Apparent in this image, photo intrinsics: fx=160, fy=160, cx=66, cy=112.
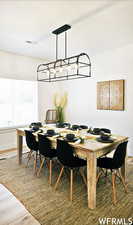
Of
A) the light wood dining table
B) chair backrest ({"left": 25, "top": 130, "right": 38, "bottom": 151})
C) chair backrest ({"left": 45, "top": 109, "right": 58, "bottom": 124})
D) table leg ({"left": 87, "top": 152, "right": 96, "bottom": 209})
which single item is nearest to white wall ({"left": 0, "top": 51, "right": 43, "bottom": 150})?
chair backrest ({"left": 45, "top": 109, "right": 58, "bottom": 124})

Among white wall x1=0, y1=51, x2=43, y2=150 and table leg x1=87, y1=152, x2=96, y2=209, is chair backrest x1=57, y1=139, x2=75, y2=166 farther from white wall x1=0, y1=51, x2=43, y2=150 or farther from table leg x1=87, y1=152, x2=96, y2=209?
white wall x1=0, y1=51, x2=43, y2=150

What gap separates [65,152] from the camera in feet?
8.04

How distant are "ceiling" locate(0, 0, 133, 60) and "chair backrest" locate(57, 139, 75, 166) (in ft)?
6.65

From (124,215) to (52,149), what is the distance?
58.8 inches

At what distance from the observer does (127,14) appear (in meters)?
2.60

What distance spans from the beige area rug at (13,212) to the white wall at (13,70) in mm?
2327

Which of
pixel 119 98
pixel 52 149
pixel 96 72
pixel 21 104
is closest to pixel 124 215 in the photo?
pixel 52 149

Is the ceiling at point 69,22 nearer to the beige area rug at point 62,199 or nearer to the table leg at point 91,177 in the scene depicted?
the table leg at point 91,177

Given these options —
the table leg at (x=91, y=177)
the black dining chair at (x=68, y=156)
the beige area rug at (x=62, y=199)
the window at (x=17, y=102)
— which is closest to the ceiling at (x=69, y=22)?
the window at (x=17, y=102)

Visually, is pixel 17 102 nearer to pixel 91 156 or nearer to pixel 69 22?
pixel 69 22

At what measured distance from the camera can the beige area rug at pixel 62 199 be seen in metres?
2.05

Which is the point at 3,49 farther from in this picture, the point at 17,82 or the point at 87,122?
the point at 87,122

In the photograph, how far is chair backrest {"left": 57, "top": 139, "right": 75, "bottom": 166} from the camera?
2.42 metres

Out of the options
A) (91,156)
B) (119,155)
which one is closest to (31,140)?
(91,156)
